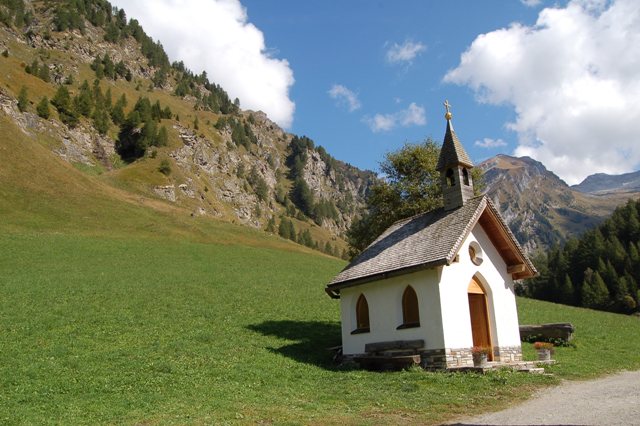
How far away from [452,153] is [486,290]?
22.6ft

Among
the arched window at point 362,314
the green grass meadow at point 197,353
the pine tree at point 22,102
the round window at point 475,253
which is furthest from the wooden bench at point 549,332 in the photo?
the pine tree at point 22,102

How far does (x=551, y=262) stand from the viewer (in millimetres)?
137000

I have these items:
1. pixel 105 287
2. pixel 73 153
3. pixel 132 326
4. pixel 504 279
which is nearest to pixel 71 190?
pixel 73 153

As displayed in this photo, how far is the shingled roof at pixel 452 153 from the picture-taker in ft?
79.7

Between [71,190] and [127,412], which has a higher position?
[71,190]

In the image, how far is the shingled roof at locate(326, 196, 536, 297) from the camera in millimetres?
20684

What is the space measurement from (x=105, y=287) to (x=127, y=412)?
23772 mm

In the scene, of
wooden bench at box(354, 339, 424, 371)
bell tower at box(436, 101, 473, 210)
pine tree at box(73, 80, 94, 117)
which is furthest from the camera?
pine tree at box(73, 80, 94, 117)

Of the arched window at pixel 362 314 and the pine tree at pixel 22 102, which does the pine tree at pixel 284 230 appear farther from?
the arched window at pixel 362 314

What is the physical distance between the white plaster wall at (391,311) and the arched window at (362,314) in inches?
7.3

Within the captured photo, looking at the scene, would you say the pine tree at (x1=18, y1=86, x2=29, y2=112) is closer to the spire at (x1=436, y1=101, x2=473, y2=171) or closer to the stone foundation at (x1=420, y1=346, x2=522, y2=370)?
the spire at (x1=436, y1=101, x2=473, y2=171)

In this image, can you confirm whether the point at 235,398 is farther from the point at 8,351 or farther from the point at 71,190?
the point at 71,190

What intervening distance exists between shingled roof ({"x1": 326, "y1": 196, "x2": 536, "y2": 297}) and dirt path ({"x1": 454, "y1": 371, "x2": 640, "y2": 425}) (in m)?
6.47

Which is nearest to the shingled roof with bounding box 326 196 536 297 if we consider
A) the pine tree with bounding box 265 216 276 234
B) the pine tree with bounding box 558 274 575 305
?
the pine tree with bounding box 558 274 575 305
